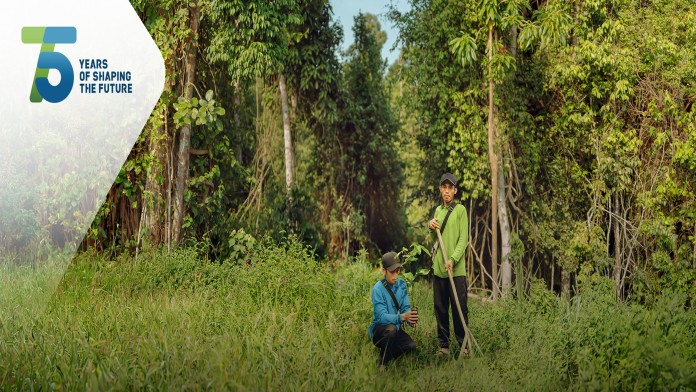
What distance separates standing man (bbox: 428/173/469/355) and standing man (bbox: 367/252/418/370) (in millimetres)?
1000

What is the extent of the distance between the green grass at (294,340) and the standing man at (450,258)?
10.0 inches

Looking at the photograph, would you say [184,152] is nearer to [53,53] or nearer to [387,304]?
[53,53]

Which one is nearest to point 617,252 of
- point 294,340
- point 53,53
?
point 294,340

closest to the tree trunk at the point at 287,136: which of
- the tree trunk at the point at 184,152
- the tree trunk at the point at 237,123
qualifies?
the tree trunk at the point at 237,123

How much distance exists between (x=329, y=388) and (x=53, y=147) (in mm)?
7326

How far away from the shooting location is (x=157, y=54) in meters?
11.1

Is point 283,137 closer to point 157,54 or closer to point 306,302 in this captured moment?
point 157,54

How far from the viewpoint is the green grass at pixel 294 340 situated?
532 cm

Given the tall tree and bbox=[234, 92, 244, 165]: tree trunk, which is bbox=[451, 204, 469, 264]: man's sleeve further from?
bbox=[234, 92, 244, 165]: tree trunk

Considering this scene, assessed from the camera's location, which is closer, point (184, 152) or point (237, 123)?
point (184, 152)

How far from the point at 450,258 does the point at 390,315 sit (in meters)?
1.22

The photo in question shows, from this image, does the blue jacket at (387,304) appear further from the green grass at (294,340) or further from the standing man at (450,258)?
the standing man at (450,258)

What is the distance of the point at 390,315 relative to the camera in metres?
6.20

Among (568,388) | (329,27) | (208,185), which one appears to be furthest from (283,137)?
(568,388)
